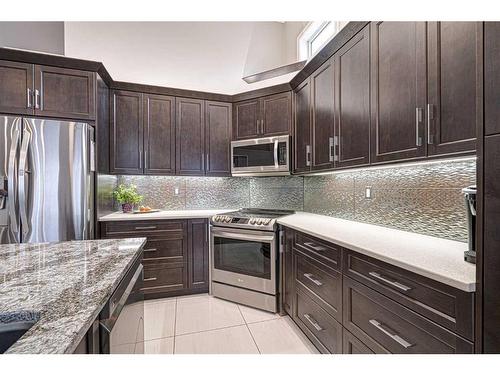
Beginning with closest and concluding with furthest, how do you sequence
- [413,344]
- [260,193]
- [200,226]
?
[413,344]
[200,226]
[260,193]

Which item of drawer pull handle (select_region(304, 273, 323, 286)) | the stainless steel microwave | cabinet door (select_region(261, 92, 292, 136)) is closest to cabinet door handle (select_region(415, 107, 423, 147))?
drawer pull handle (select_region(304, 273, 323, 286))

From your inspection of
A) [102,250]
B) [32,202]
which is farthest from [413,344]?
[32,202]

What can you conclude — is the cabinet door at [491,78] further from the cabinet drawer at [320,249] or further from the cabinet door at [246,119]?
the cabinet door at [246,119]

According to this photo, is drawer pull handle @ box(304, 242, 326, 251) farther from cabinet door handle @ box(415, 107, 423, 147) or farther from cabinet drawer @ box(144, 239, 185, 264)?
cabinet drawer @ box(144, 239, 185, 264)

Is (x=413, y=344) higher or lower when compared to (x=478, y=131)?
lower

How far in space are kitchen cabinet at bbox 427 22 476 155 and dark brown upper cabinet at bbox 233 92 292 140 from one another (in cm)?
173

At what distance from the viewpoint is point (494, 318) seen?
799mm

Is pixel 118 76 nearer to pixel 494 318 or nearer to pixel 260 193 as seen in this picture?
pixel 260 193

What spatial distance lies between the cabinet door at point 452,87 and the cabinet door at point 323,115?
3.05ft

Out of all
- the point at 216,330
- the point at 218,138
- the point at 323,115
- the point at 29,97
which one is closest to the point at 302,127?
the point at 323,115

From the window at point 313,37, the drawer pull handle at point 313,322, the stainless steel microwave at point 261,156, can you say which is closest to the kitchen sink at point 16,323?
the drawer pull handle at point 313,322

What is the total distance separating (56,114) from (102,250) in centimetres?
187

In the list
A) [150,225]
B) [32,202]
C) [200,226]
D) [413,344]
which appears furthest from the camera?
[200,226]

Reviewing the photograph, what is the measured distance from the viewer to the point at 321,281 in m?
1.79
